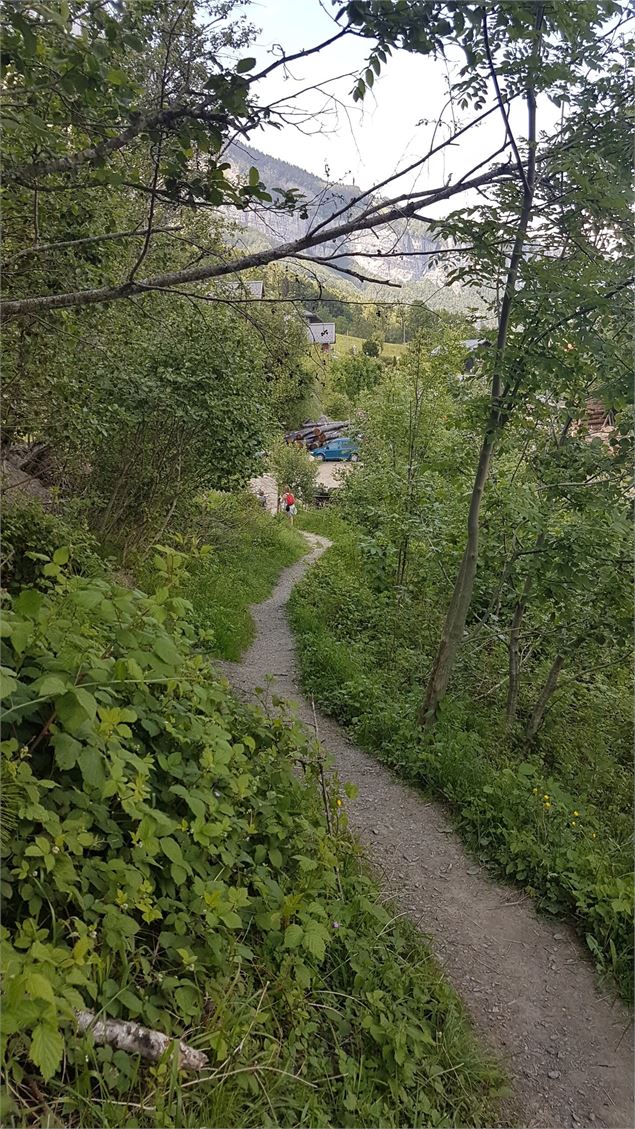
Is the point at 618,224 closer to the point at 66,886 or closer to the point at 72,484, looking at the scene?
the point at 66,886

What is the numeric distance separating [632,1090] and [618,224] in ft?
21.2

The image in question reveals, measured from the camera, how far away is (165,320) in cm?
947

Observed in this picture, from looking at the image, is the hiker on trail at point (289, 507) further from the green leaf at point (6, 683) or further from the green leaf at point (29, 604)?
the green leaf at point (6, 683)

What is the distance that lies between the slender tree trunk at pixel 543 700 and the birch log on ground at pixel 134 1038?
19.4ft

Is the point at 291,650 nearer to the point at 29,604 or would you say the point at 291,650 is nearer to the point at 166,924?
the point at 166,924

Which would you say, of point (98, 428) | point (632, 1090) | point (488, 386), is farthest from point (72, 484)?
point (632, 1090)

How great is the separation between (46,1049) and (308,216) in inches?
129

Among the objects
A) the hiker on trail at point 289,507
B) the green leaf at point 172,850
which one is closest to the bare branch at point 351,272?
the green leaf at point 172,850

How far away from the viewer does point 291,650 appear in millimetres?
10086

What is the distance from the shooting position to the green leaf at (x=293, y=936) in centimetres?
297

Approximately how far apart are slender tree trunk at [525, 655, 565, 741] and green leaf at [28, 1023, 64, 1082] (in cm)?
649

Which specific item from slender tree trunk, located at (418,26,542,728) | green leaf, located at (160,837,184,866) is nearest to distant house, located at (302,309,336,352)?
slender tree trunk, located at (418,26,542,728)

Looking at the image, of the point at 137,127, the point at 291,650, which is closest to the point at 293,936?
the point at 137,127

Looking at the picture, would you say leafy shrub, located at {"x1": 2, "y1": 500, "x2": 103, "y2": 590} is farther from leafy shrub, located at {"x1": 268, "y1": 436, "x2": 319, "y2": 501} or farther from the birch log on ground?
leafy shrub, located at {"x1": 268, "y1": 436, "x2": 319, "y2": 501}
